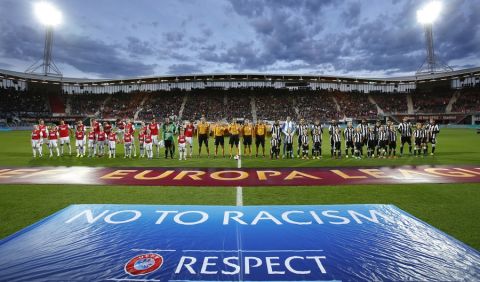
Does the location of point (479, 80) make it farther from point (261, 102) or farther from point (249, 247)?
point (249, 247)

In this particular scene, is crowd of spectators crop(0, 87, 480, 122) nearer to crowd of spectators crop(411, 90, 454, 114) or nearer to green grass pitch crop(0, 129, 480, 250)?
crowd of spectators crop(411, 90, 454, 114)

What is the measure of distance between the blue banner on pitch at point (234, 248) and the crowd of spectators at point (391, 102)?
64.4m

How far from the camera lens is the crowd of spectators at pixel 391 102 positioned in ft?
204

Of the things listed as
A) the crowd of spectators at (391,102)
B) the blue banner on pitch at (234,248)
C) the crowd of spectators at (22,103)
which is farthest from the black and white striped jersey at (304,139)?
the crowd of spectators at (22,103)

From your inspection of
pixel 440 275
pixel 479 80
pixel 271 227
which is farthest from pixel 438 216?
pixel 479 80

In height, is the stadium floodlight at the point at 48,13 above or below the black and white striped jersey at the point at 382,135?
above

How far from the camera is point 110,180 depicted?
9414mm

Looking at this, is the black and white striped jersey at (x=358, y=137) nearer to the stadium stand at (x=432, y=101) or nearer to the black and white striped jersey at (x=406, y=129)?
the black and white striped jersey at (x=406, y=129)

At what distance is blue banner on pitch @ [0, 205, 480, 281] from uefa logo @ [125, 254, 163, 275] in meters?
0.01

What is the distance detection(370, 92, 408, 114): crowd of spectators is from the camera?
204 feet

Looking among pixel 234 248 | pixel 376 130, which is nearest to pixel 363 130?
pixel 376 130

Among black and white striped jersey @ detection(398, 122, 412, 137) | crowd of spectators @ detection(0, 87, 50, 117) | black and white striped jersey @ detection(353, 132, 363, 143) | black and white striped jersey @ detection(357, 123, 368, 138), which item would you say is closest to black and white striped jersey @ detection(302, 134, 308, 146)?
black and white striped jersey @ detection(353, 132, 363, 143)

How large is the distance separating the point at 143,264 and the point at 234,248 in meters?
1.24

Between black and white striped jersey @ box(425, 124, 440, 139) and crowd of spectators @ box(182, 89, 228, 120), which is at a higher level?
crowd of spectators @ box(182, 89, 228, 120)
